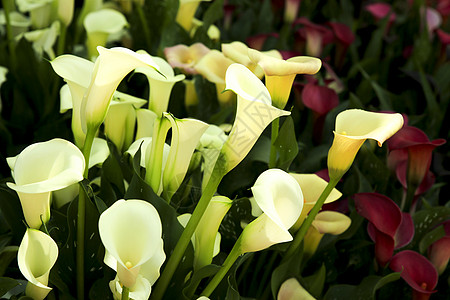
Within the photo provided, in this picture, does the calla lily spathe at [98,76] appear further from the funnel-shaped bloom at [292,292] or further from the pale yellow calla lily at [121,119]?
the funnel-shaped bloom at [292,292]

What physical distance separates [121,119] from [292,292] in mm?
272

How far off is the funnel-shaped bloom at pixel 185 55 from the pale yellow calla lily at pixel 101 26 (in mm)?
95

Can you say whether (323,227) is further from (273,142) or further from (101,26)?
(101,26)

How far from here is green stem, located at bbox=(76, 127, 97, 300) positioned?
1.65ft

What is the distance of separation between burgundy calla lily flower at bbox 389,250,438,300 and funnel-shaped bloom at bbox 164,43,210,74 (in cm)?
38

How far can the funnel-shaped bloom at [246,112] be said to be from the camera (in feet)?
1.48

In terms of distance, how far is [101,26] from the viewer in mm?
883

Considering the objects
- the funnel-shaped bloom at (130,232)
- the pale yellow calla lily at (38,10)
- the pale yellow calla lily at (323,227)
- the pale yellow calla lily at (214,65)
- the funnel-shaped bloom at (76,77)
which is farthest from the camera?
the pale yellow calla lily at (38,10)

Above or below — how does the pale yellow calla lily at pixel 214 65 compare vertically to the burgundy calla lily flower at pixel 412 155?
above

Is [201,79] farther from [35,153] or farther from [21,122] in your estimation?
[35,153]

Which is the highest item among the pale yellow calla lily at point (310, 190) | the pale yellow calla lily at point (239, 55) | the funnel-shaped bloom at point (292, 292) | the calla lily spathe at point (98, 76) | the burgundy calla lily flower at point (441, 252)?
the calla lily spathe at point (98, 76)

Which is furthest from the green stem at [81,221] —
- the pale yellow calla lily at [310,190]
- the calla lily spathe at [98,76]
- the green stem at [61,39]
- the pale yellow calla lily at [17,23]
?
the pale yellow calla lily at [17,23]

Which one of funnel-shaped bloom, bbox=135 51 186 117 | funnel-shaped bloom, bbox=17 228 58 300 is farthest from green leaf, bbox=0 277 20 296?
funnel-shaped bloom, bbox=135 51 186 117

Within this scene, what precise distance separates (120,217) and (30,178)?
0.09m
